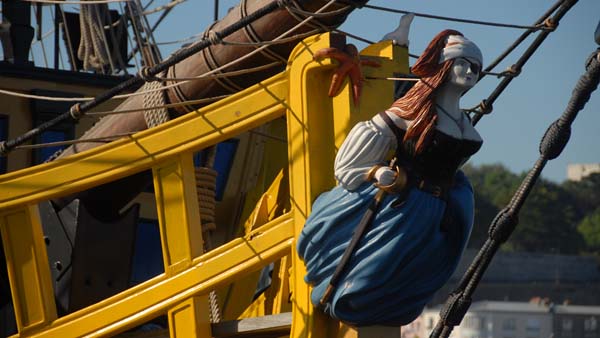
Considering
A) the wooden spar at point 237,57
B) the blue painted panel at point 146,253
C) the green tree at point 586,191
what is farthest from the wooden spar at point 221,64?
the green tree at point 586,191

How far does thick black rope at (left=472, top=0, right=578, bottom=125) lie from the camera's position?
6.61 meters

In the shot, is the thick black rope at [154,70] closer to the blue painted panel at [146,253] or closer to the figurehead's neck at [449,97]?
the figurehead's neck at [449,97]

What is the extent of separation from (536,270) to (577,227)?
13213mm

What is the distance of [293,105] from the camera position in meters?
6.61

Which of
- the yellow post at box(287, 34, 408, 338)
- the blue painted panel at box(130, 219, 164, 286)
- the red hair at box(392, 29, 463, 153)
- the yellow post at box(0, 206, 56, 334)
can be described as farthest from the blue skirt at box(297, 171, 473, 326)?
the blue painted panel at box(130, 219, 164, 286)

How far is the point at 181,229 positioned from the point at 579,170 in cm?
9299

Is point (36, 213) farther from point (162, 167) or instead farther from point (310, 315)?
point (310, 315)

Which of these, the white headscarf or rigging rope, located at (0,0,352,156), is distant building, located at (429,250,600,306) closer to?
rigging rope, located at (0,0,352,156)

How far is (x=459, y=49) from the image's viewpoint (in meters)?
6.22

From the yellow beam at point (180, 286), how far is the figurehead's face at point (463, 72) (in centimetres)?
98

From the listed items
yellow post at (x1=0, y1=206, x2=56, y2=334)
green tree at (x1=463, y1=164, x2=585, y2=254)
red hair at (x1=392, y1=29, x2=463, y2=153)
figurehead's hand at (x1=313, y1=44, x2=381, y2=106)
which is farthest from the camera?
green tree at (x1=463, y1=164, x2=585, y2=254)

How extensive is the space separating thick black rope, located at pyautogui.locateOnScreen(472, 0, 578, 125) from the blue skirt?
62cm

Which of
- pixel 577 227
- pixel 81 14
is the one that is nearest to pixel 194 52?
pixel 81 14

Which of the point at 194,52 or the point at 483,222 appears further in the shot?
the point at 483,222
